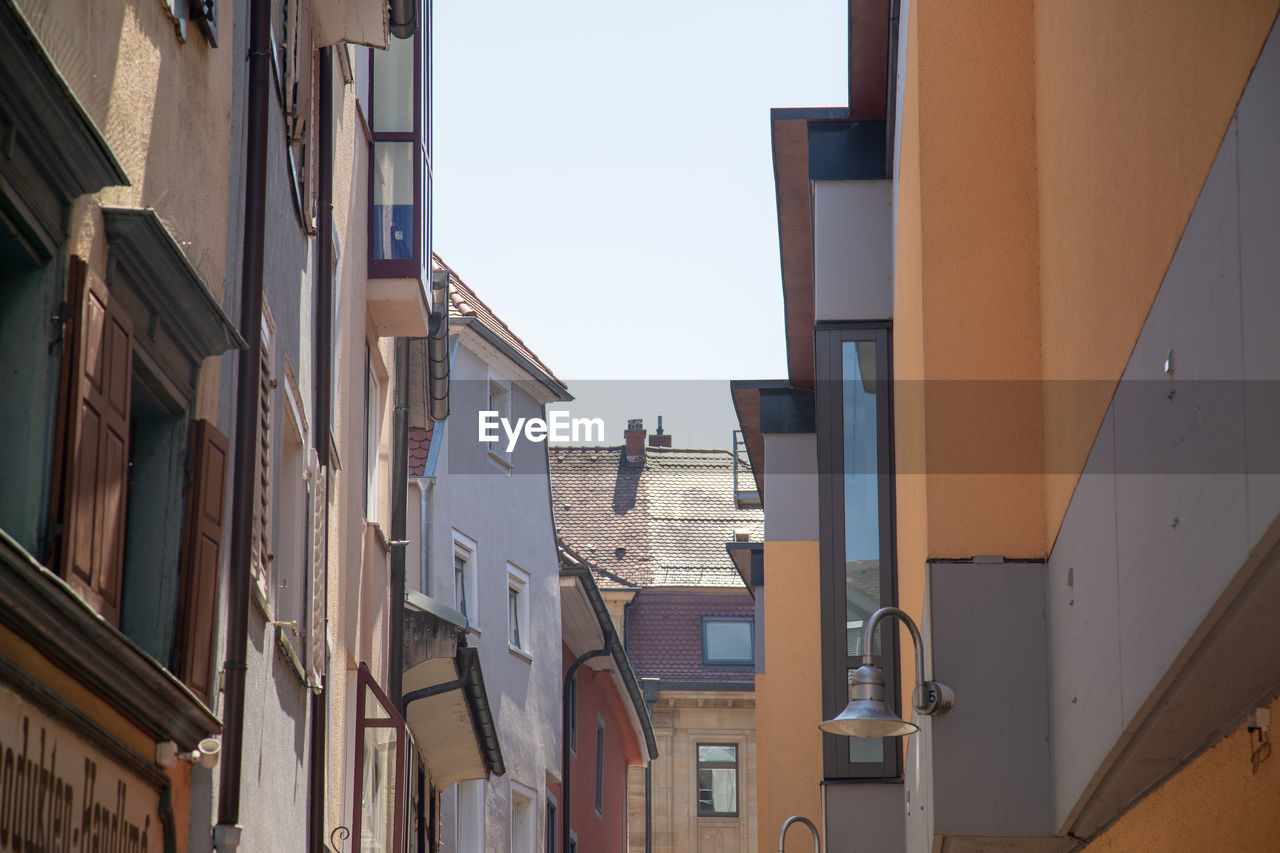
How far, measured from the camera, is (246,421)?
7340mm

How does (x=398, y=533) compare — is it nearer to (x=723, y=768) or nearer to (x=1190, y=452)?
(x=1190, y=452)

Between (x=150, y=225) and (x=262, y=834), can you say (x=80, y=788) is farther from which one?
(x=262, y=834)

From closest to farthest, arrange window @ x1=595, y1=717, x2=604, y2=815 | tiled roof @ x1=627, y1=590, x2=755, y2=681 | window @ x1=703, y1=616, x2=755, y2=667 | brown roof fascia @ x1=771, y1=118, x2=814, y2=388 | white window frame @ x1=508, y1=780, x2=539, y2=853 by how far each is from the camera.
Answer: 1. brown roof fascia @ x1=771, y1=118, x2=814, y2=388
2. white window frame @ x1=508, y1=780, x2=539, y2=853
3. window @ x1=595, y1=717, x2=604, y2=815
4. tiled roof @ x1=627, y1=590, x2=755, y2=681
5. window @ x1=703, y1=616, x2=755, y2=667

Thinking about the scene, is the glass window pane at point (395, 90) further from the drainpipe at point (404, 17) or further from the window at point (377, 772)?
the window at point (377, 772)

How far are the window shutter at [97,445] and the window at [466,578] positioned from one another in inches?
718

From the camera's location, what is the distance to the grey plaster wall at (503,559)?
23578mm

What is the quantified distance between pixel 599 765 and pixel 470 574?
9333mm

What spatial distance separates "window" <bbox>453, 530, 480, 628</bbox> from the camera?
23.6 meters

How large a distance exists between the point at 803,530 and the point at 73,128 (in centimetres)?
1434

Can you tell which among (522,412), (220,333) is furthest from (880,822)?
(522,412)

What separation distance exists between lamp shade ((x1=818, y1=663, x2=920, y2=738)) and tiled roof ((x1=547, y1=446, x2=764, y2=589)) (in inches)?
1364

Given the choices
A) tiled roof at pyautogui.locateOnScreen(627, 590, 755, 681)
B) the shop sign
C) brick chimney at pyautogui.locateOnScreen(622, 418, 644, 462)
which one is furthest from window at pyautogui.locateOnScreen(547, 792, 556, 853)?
the shop sign

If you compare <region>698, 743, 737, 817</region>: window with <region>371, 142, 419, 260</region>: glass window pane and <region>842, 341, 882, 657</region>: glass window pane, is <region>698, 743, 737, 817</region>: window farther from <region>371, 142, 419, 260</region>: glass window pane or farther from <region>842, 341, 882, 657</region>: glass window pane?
<region>842, 341, 882, 657</region>: glass window pane

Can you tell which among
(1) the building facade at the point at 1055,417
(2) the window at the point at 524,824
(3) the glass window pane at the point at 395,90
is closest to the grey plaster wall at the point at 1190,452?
(1) the building facade at the point at 1055,417
